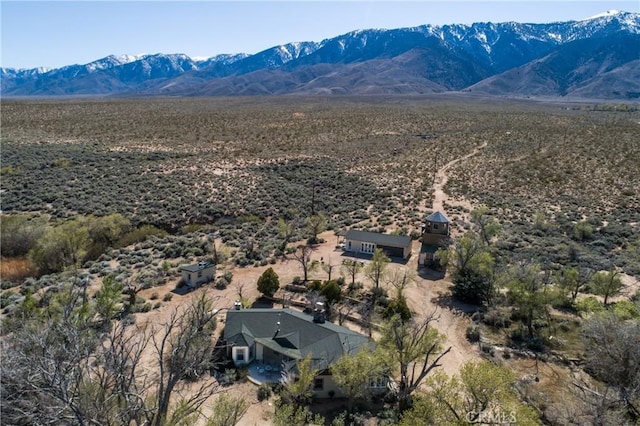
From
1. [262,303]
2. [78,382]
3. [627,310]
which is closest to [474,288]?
[627,310]

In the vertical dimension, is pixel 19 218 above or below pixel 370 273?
above

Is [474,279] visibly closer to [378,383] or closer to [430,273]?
[430,273]

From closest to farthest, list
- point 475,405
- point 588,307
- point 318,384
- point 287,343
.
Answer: point 475,405, point 318,384, point 287,343, point 588,307

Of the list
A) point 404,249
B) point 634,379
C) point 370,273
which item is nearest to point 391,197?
point 404,249

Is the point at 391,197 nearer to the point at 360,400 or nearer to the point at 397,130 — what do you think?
the point at 360,400

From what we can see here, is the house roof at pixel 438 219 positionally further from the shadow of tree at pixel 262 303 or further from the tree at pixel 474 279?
the shadow of tree at pixel 262 303

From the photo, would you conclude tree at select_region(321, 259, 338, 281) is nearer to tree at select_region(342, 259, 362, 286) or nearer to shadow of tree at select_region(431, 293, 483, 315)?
tree at select_region(342, 259, 362, 286)

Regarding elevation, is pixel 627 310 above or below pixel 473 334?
above

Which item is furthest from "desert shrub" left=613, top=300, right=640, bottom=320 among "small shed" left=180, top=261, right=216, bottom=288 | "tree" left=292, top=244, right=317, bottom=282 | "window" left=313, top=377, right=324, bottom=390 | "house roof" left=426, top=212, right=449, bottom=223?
"small shed" left=180, top=261, right=216, bottom=288

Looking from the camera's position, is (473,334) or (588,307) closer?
(473,334)
